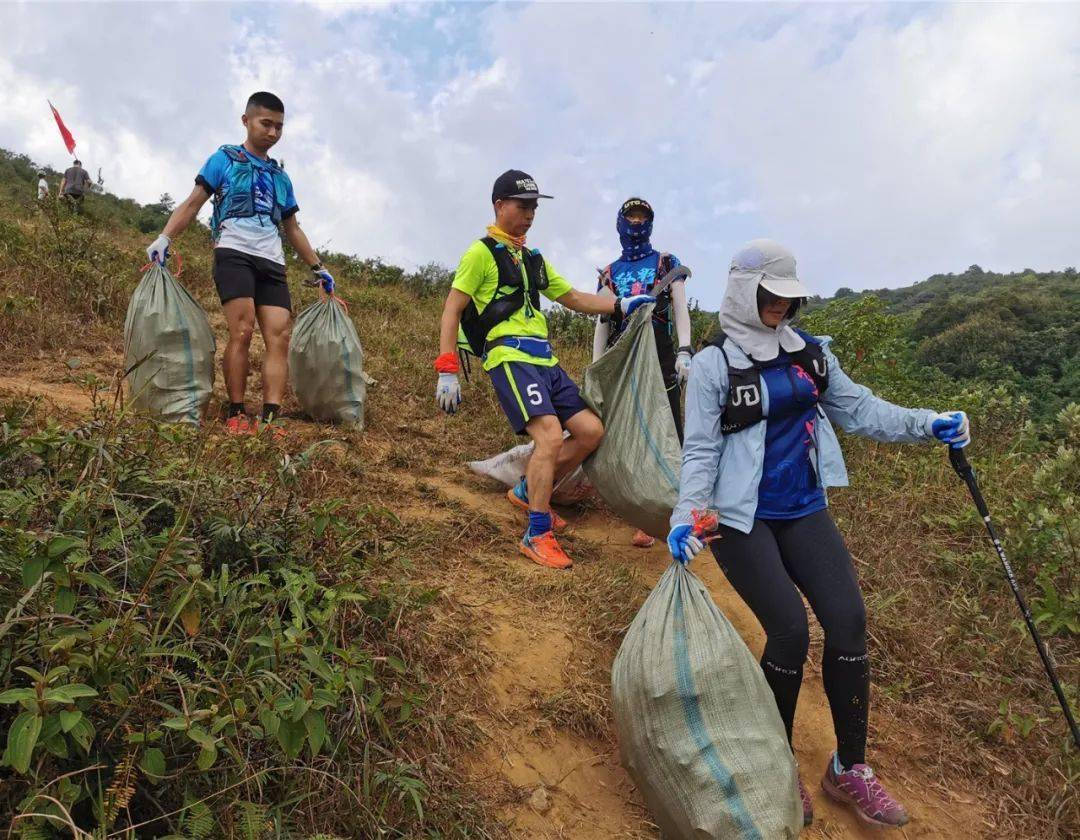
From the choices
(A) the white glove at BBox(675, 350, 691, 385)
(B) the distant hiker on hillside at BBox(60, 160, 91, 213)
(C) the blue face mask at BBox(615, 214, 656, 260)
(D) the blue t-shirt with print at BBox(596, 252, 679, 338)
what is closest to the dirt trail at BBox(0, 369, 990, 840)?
(A) the white glove at BBox(675, 350, 691, 385)

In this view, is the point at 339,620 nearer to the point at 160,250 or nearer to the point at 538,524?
the point at 538,524

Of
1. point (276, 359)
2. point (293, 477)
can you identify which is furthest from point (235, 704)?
point (276, 359)

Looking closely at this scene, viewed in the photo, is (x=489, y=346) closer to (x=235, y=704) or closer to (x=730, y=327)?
(x=730, y=327)

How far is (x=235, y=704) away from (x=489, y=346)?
2039 mm

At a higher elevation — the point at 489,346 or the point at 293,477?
the point at 489,346

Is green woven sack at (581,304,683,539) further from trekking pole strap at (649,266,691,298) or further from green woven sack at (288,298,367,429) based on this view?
green woven sack at (288,298,367,429)

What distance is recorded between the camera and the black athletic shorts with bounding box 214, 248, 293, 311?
3.48 meters

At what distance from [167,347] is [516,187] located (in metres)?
1.66

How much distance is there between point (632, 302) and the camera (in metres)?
3.30

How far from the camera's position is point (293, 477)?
2.02 m

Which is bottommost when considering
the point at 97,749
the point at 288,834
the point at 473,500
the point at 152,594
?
the point at 288,834

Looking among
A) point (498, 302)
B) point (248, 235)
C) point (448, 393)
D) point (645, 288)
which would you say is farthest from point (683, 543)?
point (248, 235)

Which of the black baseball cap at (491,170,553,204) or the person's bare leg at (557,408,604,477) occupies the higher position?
the black baseball cap at (491,170,553,204)

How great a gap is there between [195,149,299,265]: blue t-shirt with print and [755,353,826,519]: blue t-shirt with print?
2482mm
